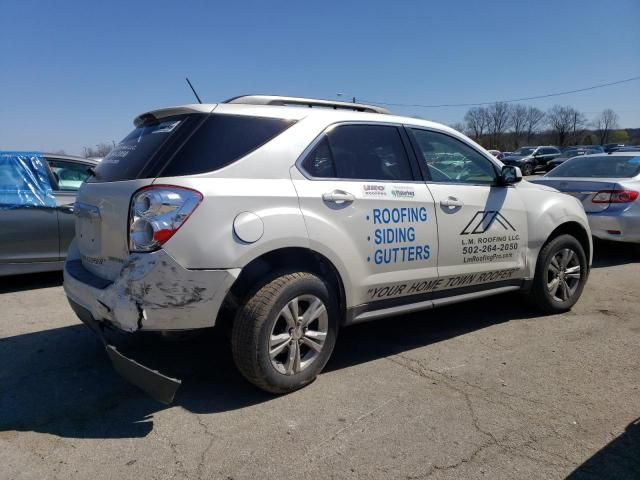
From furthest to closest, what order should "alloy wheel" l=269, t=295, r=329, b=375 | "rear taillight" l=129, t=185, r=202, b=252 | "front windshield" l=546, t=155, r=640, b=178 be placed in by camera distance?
"front windshield" l=546, t=155, r=640, b=178, "alloy wheel" l=269, t=295, r=329, b=375, "rear taillight" l=129, t=185, r=202, b=252

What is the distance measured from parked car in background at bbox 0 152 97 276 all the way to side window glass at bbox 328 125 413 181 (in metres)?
3.87

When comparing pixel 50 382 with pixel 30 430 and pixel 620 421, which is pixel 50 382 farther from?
pixel 620 421

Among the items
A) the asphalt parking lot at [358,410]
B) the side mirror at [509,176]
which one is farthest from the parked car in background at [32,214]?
the side mirror at [509,176]

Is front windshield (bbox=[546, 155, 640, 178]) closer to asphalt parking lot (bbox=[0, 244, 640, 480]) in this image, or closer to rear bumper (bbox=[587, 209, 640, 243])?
rear bumper (bbox=[587, 209, 640, 243])

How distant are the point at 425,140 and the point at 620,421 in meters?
2.32

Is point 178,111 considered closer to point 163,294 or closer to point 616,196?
point 163,294

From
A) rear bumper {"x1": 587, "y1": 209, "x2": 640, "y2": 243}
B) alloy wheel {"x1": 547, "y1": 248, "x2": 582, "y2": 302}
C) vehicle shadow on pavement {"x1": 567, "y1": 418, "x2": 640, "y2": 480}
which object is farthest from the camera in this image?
rear bumper {"x1": 587, "y1": 209, "x2": 640, "y2": 243}

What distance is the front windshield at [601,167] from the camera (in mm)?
7590

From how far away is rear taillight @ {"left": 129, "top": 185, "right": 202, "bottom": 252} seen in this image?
2775 millimetres

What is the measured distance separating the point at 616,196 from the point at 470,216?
4117 mm

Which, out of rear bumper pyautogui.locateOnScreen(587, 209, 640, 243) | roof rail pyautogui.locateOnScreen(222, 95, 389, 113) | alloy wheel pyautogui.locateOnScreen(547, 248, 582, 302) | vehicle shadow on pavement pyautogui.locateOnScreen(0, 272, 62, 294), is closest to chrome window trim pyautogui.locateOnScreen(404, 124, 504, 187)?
roof rail pyautogui.locateOnScreen(222, 95, 389, 113)

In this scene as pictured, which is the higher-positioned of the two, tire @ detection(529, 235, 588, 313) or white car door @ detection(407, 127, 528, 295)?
white car door @ detection(407, 127, 528, 295)

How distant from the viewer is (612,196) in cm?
709

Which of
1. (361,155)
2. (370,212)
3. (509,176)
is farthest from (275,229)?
(509,176)
